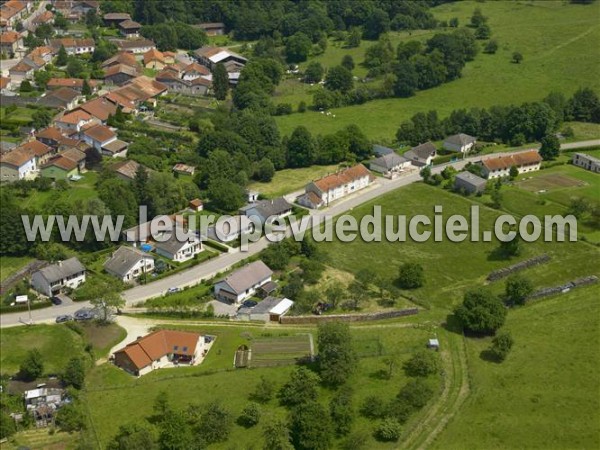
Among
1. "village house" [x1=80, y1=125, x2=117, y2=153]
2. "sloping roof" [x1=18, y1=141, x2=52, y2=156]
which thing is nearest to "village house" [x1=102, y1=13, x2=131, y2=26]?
"village house" [x1=80, y1=125, x2=117, y2=153]

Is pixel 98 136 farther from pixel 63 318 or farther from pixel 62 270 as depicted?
pixel 63 318

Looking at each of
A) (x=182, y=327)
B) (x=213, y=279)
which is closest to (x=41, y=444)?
(x=182, y=327)

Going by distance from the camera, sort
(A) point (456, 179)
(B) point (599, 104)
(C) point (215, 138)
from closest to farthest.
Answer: (A) point (456, 179) → (C) point (215, 138) → (B) point (599, 104)

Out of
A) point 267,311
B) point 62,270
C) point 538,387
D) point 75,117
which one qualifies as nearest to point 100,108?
point 75,117

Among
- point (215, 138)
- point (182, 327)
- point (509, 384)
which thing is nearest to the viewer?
point (509, 384)

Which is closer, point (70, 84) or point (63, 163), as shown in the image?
point (63, 163)

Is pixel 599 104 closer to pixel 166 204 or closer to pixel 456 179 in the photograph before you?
pixel 456 179

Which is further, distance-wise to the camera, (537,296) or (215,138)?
(215,138)

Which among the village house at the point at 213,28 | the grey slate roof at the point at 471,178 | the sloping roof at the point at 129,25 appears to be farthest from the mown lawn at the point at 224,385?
the village house at the point at 213,28
